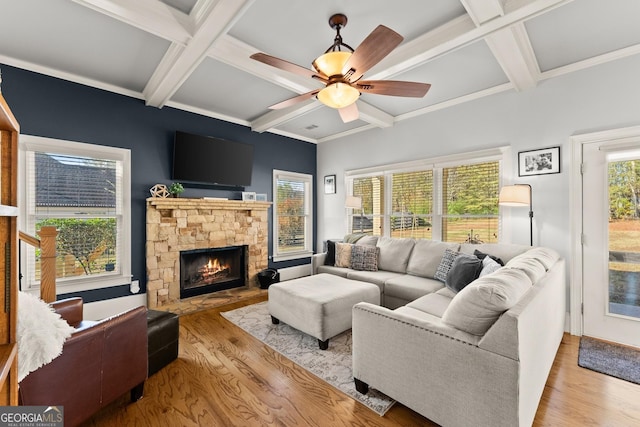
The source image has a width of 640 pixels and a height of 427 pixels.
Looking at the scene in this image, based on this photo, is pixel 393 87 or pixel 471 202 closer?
pixel 393 87

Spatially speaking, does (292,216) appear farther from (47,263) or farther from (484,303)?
(484,303)

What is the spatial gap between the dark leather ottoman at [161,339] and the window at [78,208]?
1490 millimetres

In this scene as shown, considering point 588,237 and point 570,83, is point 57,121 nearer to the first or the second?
point 570,83

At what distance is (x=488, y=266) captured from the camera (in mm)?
2604

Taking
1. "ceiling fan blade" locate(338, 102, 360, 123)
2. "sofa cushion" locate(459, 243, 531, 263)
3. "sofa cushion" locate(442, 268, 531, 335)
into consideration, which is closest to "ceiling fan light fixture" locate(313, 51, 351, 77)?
"ceiling fan blade" locate(338, 102, 360, 123)

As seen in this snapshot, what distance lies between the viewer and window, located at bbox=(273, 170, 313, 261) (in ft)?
17.1

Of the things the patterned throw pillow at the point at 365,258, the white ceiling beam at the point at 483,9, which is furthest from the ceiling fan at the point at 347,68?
the patterned throw pillow at the point at 365,258

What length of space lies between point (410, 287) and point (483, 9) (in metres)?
2.56

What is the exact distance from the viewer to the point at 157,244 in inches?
145

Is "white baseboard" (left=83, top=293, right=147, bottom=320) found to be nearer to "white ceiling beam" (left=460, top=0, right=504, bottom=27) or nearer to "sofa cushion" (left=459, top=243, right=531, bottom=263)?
"sofa cushion" (left=459, top=243, right=531, bottom=263)

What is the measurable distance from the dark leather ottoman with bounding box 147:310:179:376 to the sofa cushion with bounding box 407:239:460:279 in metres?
2.78

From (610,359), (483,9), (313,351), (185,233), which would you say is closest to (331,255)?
(313,351)

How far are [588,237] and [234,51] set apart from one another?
3.93m

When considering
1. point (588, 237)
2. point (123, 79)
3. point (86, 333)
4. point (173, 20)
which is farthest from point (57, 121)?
point (588, 237)
